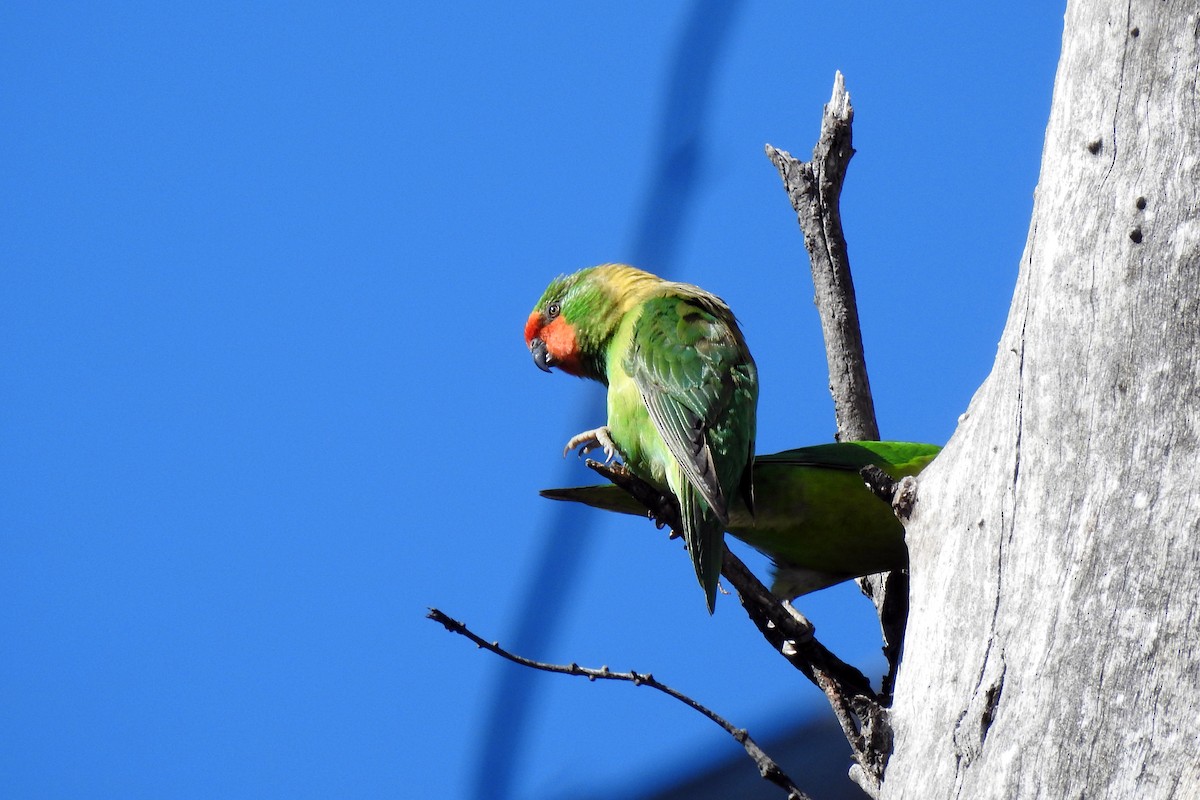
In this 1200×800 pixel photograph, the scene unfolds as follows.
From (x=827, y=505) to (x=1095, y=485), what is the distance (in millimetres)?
799

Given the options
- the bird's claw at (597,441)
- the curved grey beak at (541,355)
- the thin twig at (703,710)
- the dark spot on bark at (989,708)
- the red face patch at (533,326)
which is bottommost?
the thin twig at (703,710)

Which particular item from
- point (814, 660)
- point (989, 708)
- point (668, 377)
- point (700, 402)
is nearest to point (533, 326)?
point (668, 377)

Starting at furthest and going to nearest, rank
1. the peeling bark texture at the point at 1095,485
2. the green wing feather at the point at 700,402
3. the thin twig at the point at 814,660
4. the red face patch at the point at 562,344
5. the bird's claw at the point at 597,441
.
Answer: the red face patch at the point at 562,344, the bird's claw at the point at 597,441, the green wing feather at the point at 700,402, the thin twig at the point at 814,660, the peeling bark texture at the point at 1095,485

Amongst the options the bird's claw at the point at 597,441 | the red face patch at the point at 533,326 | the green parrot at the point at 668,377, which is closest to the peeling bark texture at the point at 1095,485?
the green parrot at the point at 668,377

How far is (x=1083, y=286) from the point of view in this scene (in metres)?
1.14

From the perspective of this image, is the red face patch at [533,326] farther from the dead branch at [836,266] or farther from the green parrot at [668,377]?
the dead branch at [836,266]

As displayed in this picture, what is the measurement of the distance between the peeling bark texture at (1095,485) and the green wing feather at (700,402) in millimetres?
515

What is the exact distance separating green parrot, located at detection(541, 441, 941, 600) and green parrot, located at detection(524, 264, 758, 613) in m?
0.09

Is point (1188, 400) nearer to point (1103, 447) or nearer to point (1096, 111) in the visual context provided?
point (1103, 447)

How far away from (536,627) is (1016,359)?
80.0 inches

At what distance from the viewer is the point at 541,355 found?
2414mm

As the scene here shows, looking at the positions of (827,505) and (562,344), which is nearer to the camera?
(827,505)

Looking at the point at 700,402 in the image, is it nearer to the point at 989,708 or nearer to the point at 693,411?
the point at 693,411

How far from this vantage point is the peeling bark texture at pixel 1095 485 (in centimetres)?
107
